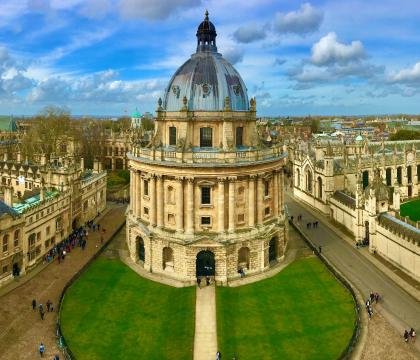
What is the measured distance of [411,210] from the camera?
6875 centimetres

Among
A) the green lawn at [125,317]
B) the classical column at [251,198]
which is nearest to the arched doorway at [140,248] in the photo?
the green lawn at [125,317]

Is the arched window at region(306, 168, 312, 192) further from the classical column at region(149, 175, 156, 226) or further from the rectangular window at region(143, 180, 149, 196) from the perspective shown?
the classical column at region(149, 175, 156, 226)

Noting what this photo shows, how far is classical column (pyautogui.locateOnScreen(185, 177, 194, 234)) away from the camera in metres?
43.2

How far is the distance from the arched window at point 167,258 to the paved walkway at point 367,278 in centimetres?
1793

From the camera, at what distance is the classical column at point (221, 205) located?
43062 millimetres

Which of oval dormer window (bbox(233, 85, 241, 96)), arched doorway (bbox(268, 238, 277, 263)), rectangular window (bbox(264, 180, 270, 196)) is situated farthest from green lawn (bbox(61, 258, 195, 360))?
oval dormer window (bbox(233, 85, 241, 96))

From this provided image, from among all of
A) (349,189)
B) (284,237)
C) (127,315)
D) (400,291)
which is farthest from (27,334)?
(349,189)

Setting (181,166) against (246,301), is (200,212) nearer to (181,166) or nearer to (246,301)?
(181,166)

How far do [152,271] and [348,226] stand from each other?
29237 mm

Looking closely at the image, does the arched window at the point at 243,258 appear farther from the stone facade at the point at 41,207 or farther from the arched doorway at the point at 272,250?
the stone facade at the point at 41,207

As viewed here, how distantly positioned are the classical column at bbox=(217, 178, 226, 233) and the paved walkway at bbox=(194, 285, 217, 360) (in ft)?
19.9

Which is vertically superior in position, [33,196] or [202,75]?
[202,75]

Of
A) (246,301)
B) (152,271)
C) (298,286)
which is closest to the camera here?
(246,301)

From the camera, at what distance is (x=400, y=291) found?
40.7 m
